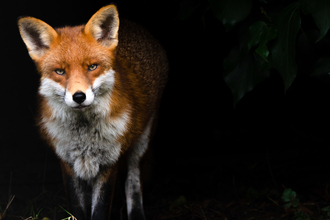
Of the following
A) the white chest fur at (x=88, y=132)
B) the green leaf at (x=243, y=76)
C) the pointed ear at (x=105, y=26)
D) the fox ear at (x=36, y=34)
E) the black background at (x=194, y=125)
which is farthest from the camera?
the black background at (x=194, y=125)

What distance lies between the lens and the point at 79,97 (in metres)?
2.11

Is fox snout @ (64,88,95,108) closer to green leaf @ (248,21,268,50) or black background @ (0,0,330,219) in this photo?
green leaf @ (248,21,268,50)

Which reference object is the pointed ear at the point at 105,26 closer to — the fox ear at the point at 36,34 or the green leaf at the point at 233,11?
the fox ear at the point at 36,34

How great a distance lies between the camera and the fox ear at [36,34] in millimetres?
2215

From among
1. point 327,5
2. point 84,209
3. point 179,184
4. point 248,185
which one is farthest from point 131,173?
point 327,5

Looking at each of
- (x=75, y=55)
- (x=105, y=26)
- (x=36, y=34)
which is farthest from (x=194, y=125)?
(x=36, y=34)

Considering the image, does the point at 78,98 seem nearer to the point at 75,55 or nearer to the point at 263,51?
the point at 75,55

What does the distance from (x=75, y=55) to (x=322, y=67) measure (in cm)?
183

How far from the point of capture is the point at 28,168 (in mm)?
4297

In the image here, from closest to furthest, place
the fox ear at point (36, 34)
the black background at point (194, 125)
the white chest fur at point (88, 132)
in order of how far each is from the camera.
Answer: the fox ear at point (36, 34) < the white chest fur at point (88, 132) < the black background at point (194, 125)

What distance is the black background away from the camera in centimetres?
420

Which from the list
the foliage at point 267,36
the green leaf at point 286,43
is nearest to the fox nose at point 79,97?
the foliage at point 267,36

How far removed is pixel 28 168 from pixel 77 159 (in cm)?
204

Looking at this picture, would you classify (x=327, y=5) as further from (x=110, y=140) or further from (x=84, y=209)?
(x=84, y=209)
